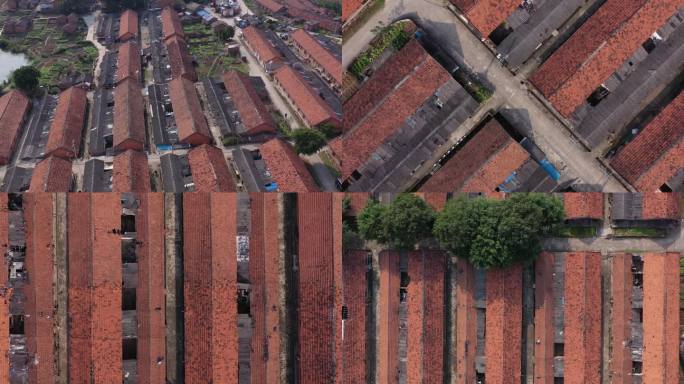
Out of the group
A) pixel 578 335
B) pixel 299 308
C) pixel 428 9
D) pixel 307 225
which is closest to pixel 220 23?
pixel 428 9

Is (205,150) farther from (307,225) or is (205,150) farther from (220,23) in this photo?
(220,23)

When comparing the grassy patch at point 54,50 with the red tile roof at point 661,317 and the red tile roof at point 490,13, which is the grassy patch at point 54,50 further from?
the red tile roof at point 661,317

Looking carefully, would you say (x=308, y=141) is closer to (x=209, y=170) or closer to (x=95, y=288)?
(x=209, y=170)

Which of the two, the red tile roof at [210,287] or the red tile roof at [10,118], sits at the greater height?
the red tile roof at [10,118]

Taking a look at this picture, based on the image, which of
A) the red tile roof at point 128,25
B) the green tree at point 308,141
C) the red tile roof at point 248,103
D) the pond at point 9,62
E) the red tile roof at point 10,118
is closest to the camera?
the green tree at point 308,141

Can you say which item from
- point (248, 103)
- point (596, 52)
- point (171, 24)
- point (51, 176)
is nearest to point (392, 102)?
point (248, 103)

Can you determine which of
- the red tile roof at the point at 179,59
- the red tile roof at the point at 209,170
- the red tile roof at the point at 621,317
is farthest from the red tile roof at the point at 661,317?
the red tile roof at the point at 179,59

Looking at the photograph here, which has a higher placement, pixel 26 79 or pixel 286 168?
pixel 26 79
